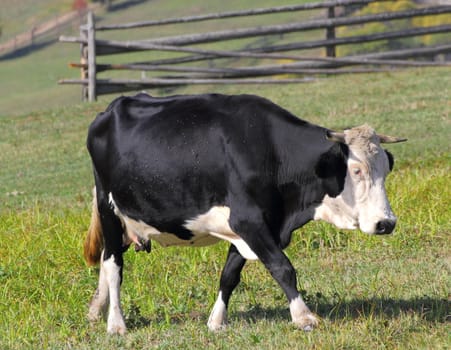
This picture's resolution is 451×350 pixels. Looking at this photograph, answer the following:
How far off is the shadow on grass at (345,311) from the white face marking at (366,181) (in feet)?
2.06

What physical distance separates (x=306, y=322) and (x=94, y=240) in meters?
1.90

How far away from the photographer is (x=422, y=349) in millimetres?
5836

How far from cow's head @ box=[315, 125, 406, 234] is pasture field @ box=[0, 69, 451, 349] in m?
0.56

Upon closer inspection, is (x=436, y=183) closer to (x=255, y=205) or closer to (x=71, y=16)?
(x=255, y=205)

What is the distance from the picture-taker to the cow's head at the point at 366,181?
19.9ft

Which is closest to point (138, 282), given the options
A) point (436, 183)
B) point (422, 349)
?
point (422, 349)

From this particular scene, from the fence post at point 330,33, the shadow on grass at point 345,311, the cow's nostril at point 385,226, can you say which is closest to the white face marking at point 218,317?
the shadow on grass at point 345,311

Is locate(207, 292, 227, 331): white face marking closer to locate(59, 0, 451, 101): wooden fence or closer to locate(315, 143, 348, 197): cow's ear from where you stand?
locate(315, 143, 348, 197): cow's ear

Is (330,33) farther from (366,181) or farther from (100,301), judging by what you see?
(366,181)

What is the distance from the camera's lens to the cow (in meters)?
6.20

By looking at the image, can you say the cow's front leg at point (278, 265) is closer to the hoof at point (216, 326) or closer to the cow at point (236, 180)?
the cow at point (236, 180)

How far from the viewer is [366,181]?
6.11 meters

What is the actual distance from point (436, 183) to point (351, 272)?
2460 mm

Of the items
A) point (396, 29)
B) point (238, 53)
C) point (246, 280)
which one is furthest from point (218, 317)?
point (396, 29)
